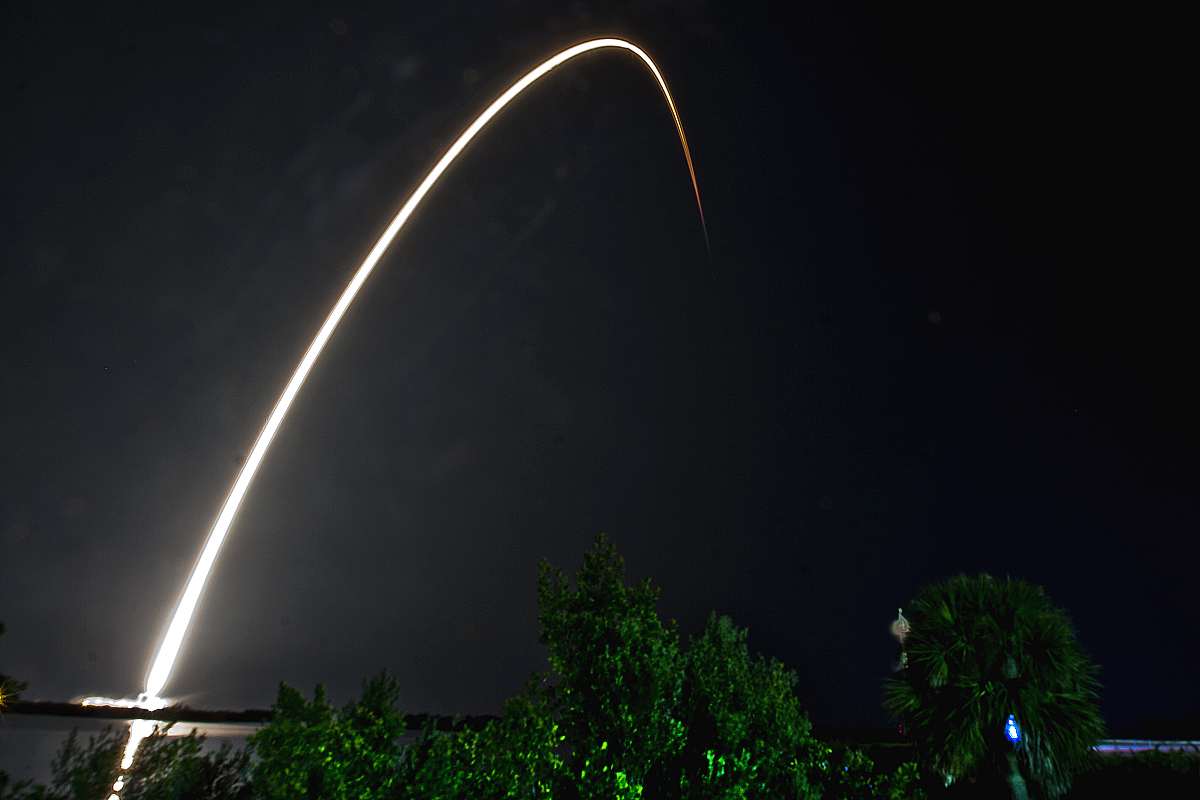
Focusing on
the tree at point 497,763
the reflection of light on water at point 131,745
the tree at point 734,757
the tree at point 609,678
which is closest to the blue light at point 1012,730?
the tree at point 734,757

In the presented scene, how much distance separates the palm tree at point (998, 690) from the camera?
15.4 m

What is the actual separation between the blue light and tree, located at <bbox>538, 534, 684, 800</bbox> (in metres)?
12.2

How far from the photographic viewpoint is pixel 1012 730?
51.7ft

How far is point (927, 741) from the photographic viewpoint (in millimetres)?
16656

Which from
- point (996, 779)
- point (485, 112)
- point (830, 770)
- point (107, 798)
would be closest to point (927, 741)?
point (996, 779)

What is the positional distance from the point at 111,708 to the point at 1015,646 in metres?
183

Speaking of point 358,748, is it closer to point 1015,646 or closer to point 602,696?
point 602,696

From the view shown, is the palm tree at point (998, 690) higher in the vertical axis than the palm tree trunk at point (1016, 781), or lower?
higher

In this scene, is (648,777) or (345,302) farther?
(345,302)

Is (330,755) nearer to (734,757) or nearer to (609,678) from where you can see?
(609,678)

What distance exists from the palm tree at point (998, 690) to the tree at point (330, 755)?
1404 centimetres

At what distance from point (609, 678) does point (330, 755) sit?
2969 millimetres

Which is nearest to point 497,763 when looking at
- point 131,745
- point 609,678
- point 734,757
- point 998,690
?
point 609,678

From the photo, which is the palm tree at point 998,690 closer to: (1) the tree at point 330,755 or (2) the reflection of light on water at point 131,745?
(1) the tree at point 330,755
